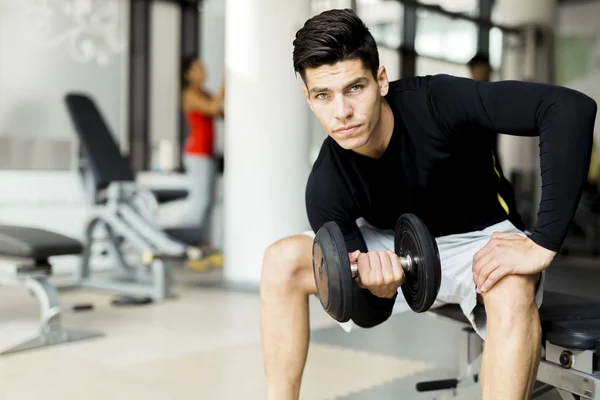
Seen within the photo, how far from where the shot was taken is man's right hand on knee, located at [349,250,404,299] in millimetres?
1148

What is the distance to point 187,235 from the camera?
14.1ft

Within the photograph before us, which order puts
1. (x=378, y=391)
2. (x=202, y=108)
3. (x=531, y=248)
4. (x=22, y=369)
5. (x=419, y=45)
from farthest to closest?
(x=419, y=45) < (x=202, y=108) < (x=22, y=369) < (x=378, y=391) < (x=531, y=248)

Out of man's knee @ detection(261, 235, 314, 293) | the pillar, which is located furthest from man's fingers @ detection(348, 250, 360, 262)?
the pillar

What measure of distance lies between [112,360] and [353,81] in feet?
4.53

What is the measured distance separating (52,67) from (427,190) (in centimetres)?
446

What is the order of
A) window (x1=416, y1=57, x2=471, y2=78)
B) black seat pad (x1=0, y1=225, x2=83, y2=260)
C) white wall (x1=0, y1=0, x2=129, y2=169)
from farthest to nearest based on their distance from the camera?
1. window (x1=416, y1=57, x2=471, y2=78)
2. white wall (x1=0, y1=0, x2=129, y2=169)
3. black seat pad (x1=0, y1=225, x2=83, y2=260)

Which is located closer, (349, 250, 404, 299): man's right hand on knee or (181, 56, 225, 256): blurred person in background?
(349, 250, 404, 299): man's right hand on knee

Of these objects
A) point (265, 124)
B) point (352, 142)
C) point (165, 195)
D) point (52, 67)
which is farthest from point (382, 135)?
point (52, 67)

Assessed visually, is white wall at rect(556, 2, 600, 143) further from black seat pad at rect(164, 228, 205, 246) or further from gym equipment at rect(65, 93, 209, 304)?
gym equipment at rect(65, 93, 209, 304)

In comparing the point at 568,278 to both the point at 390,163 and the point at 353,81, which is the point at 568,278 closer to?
the point at 390,163

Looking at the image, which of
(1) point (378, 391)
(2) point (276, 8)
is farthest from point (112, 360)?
(2) point (276, 8)

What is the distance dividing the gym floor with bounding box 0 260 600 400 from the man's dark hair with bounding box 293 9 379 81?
91 centimetres

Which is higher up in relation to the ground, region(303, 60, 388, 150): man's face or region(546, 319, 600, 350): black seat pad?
region(303, 60, 388, 150): man's face

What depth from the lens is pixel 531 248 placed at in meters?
1.11
